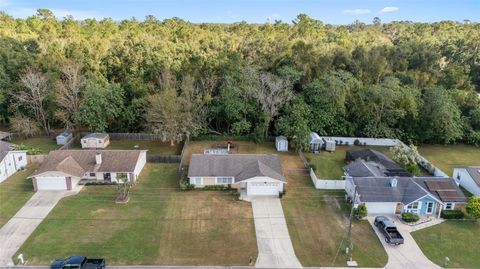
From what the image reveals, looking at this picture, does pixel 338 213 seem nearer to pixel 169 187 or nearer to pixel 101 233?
pixel 169 187

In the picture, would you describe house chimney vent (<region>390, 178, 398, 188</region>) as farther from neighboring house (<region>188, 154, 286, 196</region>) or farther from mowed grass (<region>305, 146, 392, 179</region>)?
neighboring house (<region>188, 154, 286, 196</region>)

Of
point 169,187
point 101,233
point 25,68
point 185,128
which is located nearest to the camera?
point 101,233

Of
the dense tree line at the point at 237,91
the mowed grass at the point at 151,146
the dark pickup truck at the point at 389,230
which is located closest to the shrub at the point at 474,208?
the dark pickup truck at the point at 389,230

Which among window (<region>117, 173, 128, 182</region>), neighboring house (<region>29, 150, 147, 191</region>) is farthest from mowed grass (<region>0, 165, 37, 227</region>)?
window (<region>117, 173, 128, 182</region>)

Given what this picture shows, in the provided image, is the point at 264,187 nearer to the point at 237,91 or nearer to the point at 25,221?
the point at 237,91

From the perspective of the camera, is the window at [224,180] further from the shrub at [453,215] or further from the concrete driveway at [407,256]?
the shrub at [453,215]

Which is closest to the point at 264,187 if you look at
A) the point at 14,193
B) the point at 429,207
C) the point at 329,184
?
the point at 329,184

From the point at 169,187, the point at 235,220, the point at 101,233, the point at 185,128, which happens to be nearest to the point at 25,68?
the point at 185,128
